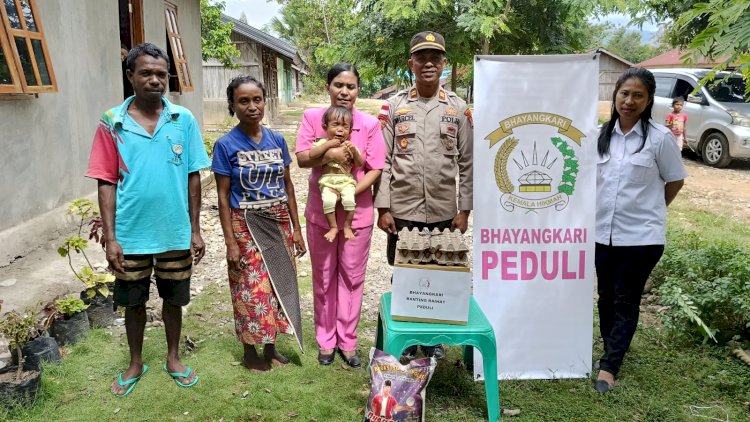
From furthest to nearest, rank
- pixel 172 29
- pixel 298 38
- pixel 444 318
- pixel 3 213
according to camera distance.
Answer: pixel 298 38 → pixel 172 29 → pixel 3 213 → pixel 444 318

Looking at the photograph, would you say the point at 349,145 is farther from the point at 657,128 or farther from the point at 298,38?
the point at 298,38

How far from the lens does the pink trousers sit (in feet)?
11.3

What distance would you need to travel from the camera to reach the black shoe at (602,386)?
10.6 feet

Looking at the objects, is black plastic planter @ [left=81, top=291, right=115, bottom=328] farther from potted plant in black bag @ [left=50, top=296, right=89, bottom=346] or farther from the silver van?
the silver van

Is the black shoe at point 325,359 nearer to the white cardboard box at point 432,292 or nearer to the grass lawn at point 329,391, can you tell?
the grass lawn at point 329,391

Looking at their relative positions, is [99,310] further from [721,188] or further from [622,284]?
[721,188]

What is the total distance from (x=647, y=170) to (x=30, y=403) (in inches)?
136

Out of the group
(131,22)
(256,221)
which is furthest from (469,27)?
(256,221)

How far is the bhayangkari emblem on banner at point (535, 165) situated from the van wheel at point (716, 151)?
32.1 feet

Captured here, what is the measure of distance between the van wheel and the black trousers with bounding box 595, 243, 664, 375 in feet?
31.6

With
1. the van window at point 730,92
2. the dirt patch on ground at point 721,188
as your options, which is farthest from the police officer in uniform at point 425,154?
the van window at point 730,92

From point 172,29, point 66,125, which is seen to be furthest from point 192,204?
Answer: point 172,29

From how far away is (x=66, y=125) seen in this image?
5801 millimetres

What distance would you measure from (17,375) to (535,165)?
2988 mm
